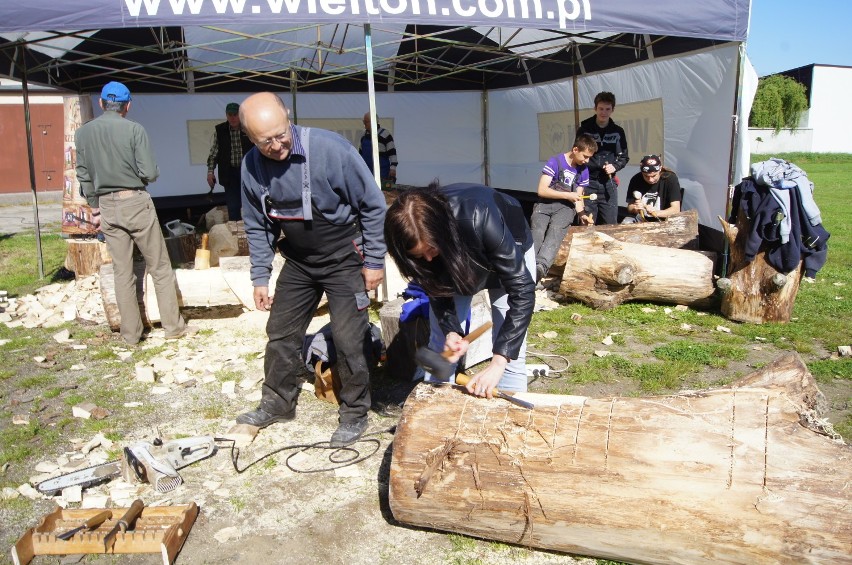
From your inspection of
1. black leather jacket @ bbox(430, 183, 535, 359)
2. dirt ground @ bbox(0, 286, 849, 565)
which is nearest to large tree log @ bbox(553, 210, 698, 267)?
dirt ground @ bbox(0, 286, 849, 565)

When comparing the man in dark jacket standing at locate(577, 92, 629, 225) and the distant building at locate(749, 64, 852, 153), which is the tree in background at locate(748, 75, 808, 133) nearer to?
the distant building at locate(749, 64, 852, 153)

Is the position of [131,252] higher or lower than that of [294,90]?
lower

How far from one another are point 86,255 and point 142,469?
525 cm

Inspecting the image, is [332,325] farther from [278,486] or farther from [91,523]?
[91,523]

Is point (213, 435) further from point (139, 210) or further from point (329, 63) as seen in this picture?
point (329, 63)

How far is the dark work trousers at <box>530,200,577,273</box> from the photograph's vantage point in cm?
689

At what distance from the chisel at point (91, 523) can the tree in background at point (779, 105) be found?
42.2 metres

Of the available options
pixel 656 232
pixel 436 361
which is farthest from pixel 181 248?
pixel 436 361

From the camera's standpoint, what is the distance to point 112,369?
5250 millimetres

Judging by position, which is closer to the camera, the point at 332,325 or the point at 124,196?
the point at 332,325

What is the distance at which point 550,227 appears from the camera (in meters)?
6.92

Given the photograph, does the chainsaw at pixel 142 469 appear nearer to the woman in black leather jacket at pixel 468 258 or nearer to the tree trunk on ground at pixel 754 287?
the woman in black leather jacket at pixel 468 258

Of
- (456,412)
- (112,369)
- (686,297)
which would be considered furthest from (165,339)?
(686,297)

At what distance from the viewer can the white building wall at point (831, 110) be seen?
42125mm
